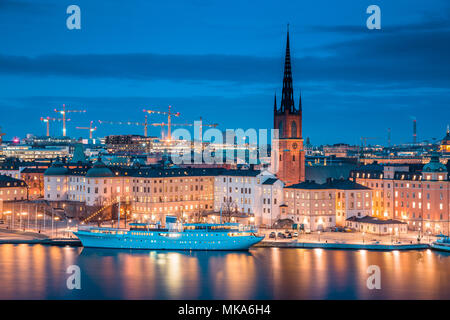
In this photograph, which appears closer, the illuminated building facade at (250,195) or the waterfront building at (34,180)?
the illuminated building facade at (250,195)

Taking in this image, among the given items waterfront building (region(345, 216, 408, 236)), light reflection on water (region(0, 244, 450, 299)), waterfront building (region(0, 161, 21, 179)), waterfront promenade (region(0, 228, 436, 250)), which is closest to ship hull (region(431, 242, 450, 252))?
waterfront promenade (region(0, 228, 436, 250))

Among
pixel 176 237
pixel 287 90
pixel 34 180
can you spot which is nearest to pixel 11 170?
pixel 34 180

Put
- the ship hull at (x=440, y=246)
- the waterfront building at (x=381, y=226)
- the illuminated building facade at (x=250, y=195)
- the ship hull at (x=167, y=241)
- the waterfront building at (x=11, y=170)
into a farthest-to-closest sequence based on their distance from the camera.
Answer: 1. the waterfront building at (x=11, y=170)
2. the illuminated building facade at (x=250, y=195)
3. the waterfront building at (x=381, y=226)
4. the ship hull at (x=167, y=241)
5. the ship hull at (x=440, y=246)

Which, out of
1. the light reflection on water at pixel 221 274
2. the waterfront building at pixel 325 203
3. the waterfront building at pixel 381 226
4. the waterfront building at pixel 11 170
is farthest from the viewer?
the waterfront building at pixel 11 170

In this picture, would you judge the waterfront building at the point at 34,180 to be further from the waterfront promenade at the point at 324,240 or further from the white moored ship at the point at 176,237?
the white moored ship at the point at 176,237

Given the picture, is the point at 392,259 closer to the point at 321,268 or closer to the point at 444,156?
the point at 321,268

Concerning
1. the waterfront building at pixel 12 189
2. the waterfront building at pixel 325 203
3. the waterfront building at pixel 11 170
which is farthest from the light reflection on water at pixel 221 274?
the waterfront building at pixel 11 170

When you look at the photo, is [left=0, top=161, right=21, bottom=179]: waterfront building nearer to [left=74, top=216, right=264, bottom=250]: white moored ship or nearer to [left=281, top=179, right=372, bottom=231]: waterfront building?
[left=74, top=216, right=264, bottom=250]: white moored ship
